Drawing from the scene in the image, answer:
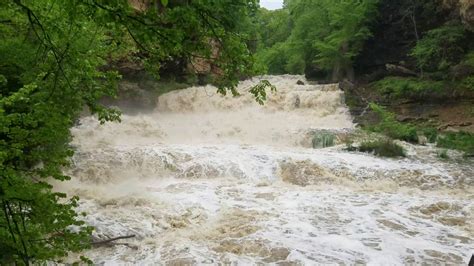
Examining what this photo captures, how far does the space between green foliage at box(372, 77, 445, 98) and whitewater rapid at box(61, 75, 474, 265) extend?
452 cm

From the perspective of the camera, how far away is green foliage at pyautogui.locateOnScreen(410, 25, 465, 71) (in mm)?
18219

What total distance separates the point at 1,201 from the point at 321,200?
23.8ft

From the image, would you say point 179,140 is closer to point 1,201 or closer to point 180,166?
point 180,166

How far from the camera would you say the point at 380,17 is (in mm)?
24578

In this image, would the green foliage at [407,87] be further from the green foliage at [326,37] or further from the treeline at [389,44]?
the green foliage at [326,37]

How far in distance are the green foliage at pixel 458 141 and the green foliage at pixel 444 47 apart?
4.02 meters

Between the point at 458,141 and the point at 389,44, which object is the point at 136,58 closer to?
the point at 458,141

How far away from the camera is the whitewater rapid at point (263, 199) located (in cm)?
664

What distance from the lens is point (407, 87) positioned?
1930 centimetres

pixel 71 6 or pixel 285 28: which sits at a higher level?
pixel 285 28

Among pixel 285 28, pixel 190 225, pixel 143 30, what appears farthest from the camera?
pixel 285 28

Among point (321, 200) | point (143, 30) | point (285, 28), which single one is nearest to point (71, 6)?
point (143, 30)

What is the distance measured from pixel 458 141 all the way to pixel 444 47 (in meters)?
6.23

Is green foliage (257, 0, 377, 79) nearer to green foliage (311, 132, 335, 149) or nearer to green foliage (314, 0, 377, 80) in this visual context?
green foliage (314, 0, 377, 80)
